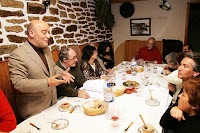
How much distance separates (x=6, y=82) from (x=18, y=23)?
0.96m

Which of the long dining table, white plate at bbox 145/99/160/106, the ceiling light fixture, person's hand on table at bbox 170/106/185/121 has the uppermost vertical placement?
the ceiling light fixture

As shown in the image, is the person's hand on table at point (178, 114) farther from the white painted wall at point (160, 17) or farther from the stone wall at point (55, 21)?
the white painted wall at point (160, 17)

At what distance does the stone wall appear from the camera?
2.27 meters

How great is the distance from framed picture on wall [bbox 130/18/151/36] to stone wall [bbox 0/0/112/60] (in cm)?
92

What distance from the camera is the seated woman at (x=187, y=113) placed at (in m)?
1.09

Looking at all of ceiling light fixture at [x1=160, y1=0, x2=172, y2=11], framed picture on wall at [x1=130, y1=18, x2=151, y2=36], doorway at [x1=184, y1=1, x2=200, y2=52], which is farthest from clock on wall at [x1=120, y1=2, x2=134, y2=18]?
doorway at [x1=184, y1=1, x2=200, y2=52]

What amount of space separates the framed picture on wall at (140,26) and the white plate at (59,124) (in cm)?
465

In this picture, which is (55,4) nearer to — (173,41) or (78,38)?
(78,38)

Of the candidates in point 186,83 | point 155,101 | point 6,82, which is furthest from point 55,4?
point 186,83

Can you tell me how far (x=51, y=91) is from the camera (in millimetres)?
1865

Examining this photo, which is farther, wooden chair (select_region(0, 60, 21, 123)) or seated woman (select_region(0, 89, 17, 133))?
wooden chair (select_region(0, 60, 21, 123))

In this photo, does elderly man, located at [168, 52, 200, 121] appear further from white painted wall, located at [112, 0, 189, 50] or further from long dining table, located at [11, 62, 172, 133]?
white painted wall, located at [112, 0, 189, 50]

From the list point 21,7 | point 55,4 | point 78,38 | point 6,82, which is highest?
point 55,4

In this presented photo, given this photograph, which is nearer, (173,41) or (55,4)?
(55,4)
